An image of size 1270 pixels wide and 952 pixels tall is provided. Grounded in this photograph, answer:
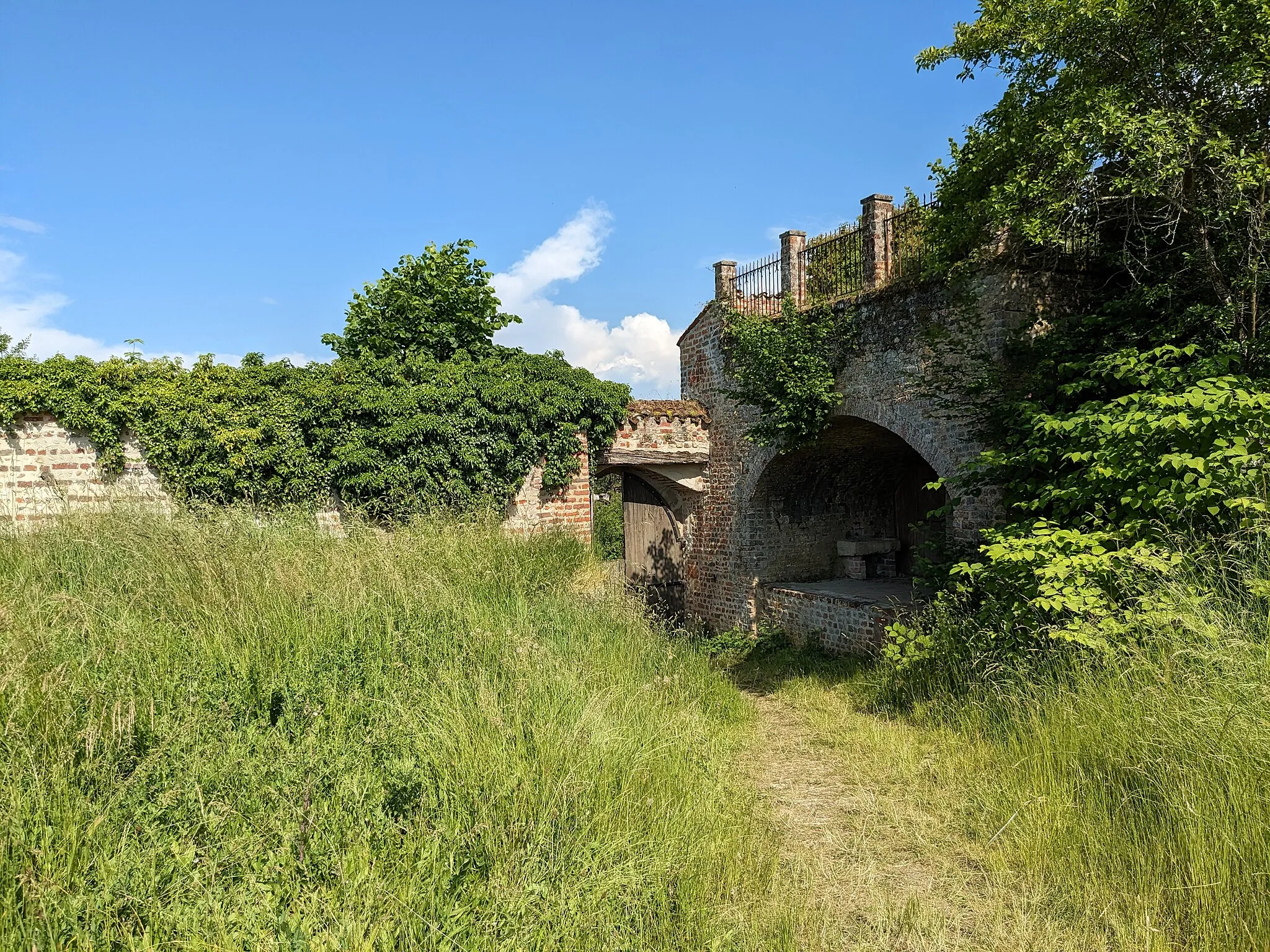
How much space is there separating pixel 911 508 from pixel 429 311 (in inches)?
350

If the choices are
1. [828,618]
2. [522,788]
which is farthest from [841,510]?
[522,788]

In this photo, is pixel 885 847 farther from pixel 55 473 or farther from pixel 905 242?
pixel 55 473

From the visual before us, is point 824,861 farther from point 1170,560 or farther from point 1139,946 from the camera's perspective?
point 1170,560

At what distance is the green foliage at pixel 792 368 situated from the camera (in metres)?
9.74

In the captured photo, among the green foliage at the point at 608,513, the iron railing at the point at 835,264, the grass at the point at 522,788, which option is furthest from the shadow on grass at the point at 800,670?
the green foliage at the point at 608,513

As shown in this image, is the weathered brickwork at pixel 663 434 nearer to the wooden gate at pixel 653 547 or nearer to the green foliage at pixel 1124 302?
the wooden gate at pixel 653 547

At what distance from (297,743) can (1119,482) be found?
5594mm

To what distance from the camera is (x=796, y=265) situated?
10672mm

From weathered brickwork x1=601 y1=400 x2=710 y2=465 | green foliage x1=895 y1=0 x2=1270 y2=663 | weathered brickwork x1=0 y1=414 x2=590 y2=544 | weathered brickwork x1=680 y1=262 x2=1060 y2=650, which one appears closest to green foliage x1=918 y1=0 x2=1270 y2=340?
green foliage x1=895 y1=0 x2=1270 y2=663

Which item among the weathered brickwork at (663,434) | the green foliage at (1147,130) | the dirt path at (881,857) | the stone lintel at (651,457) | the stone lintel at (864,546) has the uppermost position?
the green foliage at (1147,130)

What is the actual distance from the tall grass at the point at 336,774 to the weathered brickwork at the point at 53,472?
3285 mm

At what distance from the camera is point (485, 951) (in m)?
2.33

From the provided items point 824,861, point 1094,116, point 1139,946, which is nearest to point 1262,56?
point 1094,116

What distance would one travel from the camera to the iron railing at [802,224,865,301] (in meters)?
9.88
